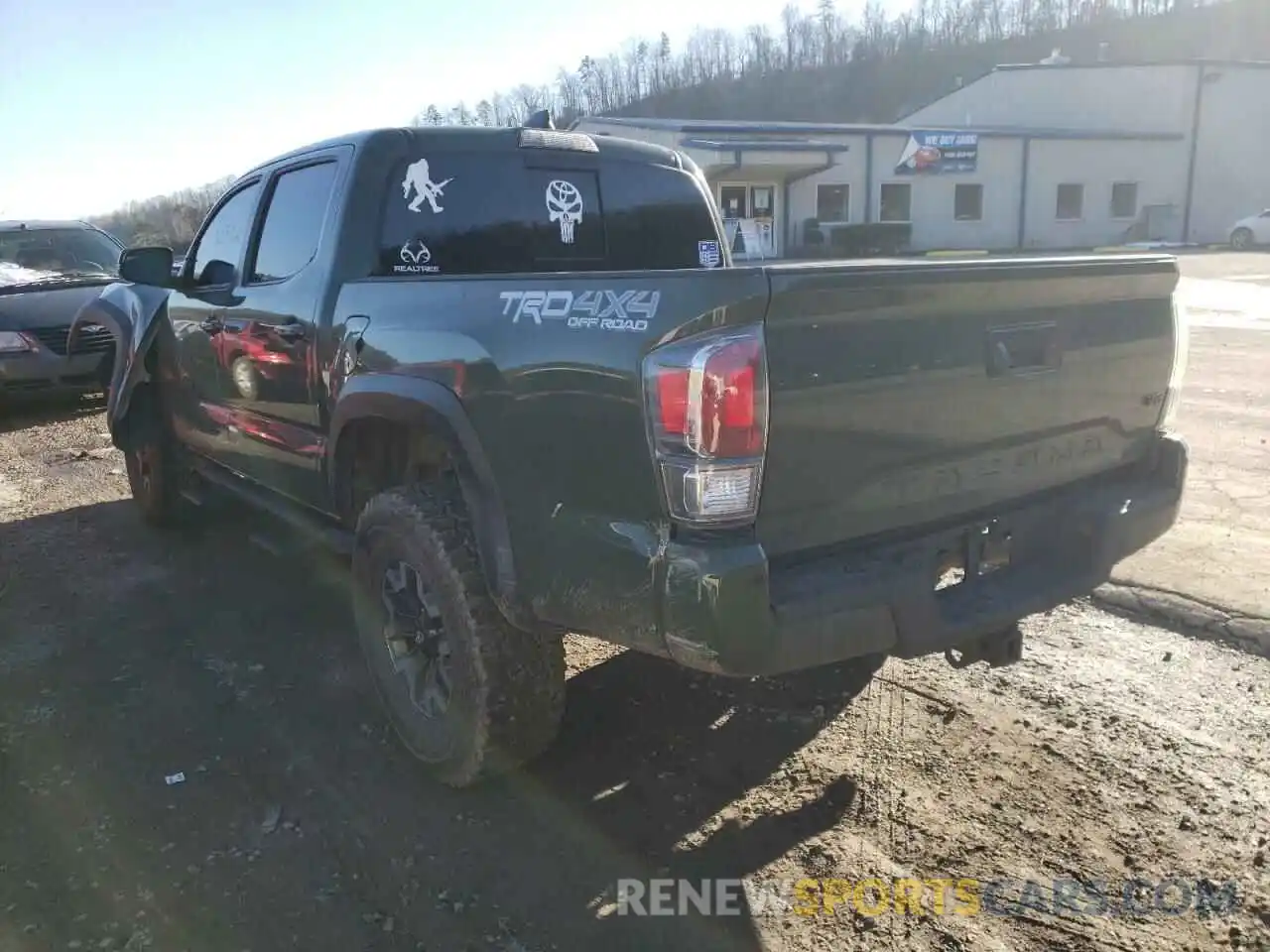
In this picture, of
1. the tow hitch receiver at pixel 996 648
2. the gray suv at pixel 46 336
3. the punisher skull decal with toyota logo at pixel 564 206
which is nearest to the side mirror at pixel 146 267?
the punisher skull decal with toyota logo at pixel 564 206

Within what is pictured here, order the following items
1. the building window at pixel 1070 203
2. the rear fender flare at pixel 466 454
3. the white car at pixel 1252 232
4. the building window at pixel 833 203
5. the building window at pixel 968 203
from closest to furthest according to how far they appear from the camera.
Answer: the rear fender flare at pixel 466 454 < the white car at pixel 1252 232 < the building window at pixel 833 203 < the building window at pixel 968 203 < the building window at pixel 1070 203

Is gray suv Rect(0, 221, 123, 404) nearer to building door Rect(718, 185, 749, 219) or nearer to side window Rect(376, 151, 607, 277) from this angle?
side window Rect(376, 151, 607, 277)

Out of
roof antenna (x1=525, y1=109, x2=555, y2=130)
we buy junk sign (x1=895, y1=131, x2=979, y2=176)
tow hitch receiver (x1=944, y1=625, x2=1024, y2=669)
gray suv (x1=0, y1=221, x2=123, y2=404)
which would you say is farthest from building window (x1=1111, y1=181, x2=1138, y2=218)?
tow hitch receiver (x1=944, y1=625, x2=1024, y2=669)

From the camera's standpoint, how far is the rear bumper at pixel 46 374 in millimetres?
9352

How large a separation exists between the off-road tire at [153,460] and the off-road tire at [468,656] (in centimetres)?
315

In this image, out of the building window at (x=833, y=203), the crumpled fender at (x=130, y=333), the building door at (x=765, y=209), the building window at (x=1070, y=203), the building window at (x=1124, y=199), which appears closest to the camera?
the crumpled fender at (x=130, y=333)

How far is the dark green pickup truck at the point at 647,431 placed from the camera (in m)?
2.31

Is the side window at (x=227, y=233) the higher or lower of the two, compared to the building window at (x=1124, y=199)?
higher

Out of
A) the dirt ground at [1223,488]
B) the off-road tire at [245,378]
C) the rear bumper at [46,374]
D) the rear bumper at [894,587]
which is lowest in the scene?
the dirt ground at [1223,488]

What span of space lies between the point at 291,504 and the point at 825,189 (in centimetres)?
3314

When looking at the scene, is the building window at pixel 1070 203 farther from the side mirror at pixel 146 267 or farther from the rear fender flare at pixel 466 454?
the rear fender flare at pixel 466 454

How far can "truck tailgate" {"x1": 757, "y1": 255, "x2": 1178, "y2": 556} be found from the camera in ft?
7.75

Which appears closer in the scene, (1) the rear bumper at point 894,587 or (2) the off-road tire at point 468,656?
(1) the rear bumper at point 894,587

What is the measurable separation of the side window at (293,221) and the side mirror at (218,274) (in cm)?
18
